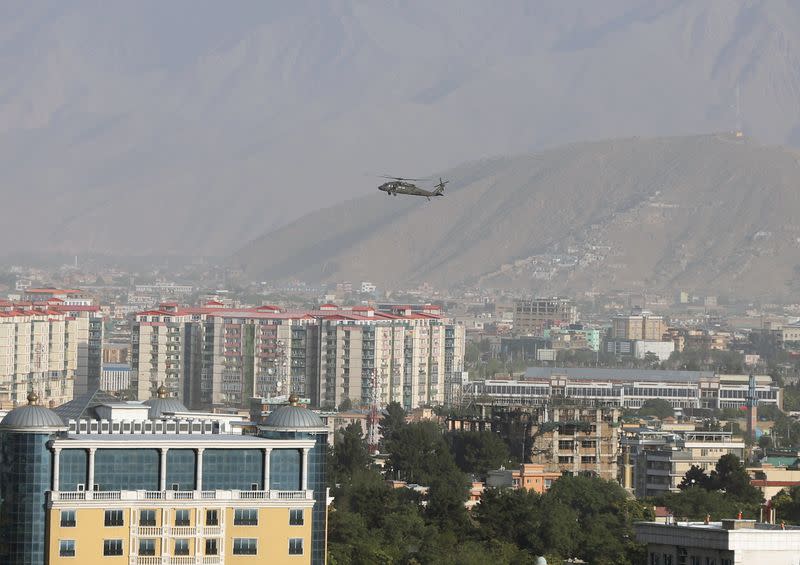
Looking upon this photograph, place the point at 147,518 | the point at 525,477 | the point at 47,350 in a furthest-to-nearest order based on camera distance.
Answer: the point at 47,350, the point at 525,477, the point at 147,518

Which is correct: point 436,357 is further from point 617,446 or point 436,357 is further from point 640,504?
point 640,504

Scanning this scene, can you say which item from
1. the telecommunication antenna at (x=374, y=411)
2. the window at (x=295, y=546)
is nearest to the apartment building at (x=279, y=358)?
the telecommunication antenna at (x=374, y=411)

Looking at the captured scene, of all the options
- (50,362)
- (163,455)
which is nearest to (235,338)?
(50,362)

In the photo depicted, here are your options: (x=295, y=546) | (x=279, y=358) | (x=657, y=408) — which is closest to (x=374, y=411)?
(x=279, y=358)

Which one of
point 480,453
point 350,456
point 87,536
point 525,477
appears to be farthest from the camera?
point 480,453

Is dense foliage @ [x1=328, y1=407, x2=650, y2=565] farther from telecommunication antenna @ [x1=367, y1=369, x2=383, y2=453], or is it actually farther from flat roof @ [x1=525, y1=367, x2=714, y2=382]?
flat roof @ [x1=525, y1=367, x2=714, y2=382]

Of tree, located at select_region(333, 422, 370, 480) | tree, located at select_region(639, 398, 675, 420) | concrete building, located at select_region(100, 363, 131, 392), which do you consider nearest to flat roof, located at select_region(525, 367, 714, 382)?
tree, located at select_region(639, 398, 675, 420)

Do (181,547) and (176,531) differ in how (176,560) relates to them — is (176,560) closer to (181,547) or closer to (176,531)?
(181,547)
